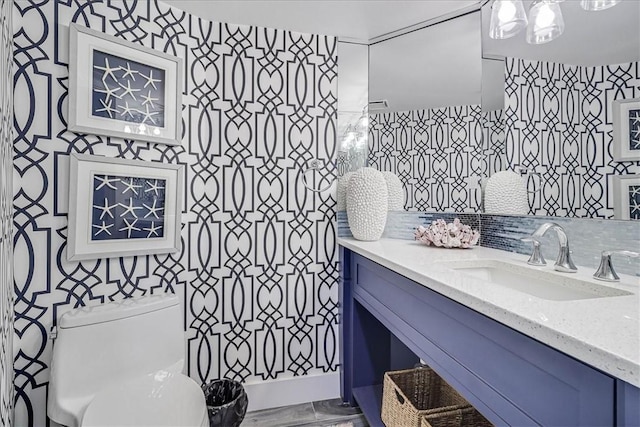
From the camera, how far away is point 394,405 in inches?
59.7

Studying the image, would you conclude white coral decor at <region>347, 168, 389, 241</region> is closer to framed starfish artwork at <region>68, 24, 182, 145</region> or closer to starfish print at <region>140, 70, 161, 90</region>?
framed starfish artwork at <region>68, 24, 182, 145</region>

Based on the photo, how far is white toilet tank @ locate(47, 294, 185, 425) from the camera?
4.08 feet

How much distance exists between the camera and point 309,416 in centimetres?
188

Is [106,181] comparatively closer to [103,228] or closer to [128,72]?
[103,228]

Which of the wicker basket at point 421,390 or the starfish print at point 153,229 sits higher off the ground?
the starfish print at point 153,229

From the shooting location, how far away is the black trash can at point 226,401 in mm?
1527

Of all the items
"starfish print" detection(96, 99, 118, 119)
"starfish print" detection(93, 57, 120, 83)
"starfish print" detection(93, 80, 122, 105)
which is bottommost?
"starfish print" detection(96, 99, 118, 119)

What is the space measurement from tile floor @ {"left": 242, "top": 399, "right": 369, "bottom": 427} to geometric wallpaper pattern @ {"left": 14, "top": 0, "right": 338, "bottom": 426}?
187 mm

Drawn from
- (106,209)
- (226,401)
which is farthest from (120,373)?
(106,209)

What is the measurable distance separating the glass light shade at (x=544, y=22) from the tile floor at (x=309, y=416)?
6.37 ft

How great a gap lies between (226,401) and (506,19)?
7.17 ft

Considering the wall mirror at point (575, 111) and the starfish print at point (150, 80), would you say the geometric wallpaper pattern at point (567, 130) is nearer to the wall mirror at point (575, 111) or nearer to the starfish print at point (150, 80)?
the wall mirror at point (575, 111)

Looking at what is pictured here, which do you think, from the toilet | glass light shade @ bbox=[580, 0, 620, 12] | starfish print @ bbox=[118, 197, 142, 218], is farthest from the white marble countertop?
starfish print @ bbox=[118, 197, 142, 218]

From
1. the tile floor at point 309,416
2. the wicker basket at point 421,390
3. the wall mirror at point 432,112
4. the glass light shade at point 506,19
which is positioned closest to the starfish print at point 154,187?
the wall mirror at point 432,112
